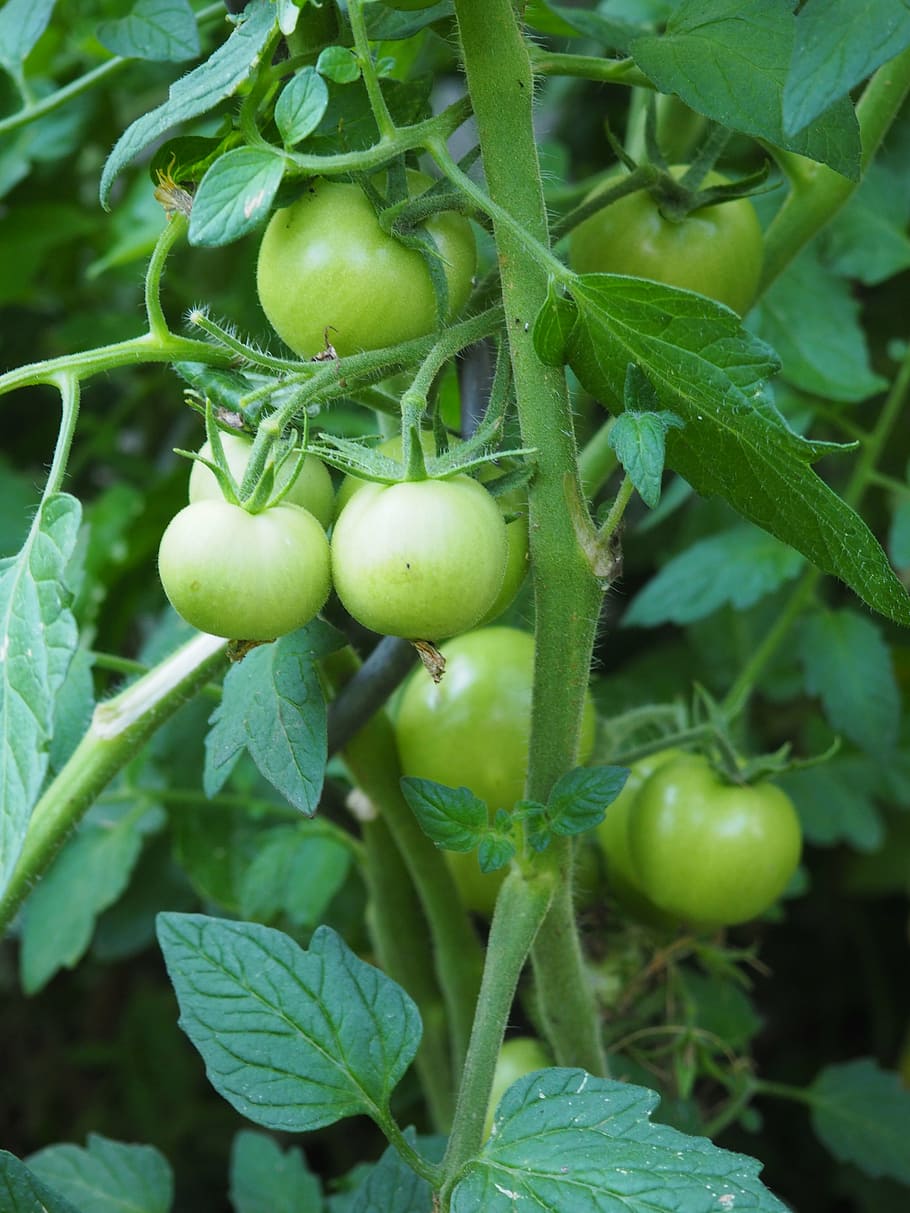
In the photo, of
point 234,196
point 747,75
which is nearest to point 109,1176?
point 234,196

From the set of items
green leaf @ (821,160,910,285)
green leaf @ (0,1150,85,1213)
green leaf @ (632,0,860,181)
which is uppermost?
green leaf @ (632,0,860,181)

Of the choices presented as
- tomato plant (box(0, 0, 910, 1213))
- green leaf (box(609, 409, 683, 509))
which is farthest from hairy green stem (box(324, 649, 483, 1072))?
green leaf (box(609, 409, 683, 509))

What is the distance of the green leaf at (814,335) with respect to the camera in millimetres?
1046

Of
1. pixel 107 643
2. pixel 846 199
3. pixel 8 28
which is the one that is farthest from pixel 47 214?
pixel 846 199

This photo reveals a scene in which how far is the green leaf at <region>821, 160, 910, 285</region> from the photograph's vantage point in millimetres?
1090

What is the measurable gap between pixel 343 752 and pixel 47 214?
934 millimetres

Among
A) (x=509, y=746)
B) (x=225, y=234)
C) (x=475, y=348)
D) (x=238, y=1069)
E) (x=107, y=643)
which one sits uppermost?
(x=225, y=234)

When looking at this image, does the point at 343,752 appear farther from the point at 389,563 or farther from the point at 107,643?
the point at 107,643

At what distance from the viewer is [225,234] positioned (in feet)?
1.59

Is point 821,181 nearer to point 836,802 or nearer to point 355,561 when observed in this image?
point 355,561

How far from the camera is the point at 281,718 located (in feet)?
1.87

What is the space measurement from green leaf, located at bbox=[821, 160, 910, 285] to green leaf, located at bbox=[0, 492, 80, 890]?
821 millimetres

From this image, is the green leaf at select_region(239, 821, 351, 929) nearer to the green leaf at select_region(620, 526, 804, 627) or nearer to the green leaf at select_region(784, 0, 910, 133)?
the green leaf at select_region(620, 526, 804, 627)

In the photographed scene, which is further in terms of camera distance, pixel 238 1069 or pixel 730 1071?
pixel 730 1071
